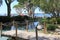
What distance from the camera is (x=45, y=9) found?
22141 millimetres

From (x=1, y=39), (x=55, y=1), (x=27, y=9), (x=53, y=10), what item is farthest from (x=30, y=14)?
(x=1, y=39)

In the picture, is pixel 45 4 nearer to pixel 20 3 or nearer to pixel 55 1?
pixel 55 1

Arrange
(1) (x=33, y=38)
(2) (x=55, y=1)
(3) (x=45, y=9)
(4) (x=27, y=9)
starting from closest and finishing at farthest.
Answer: (1) (x=33, y=38) → (2) (x=55, y=1) → (3) (x=45, y=9) → (4) (x=27, y=9)

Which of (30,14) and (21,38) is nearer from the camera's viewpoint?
(21,38)

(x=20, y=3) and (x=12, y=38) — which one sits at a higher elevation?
(x=20, y=3)

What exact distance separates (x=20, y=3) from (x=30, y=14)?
2.93 meters

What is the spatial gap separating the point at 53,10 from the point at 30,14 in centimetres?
1456

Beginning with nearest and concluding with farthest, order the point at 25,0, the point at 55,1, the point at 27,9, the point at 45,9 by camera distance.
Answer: the point at 55,1
the point at 45,9
the point at 25,0
the point at 27,9

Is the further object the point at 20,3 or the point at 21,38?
the point at 20,3

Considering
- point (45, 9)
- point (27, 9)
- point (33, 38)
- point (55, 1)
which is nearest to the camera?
point (33, 38)

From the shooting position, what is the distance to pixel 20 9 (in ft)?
128

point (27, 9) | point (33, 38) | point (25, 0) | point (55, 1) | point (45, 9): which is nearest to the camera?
point (33, 38)

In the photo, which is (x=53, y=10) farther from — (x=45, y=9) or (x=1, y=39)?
(x=1, y=39)

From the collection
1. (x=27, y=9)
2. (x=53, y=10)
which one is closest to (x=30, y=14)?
(x=27, y=9)
